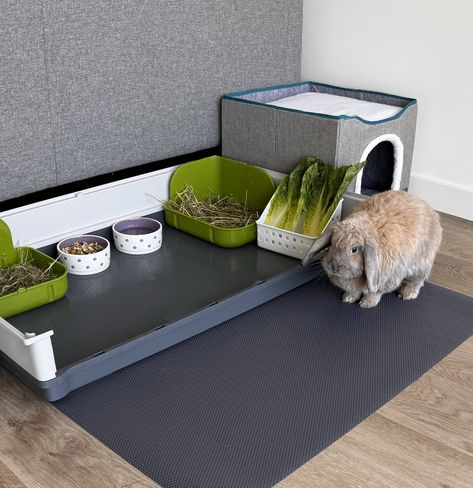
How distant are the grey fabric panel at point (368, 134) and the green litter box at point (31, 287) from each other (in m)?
1.00

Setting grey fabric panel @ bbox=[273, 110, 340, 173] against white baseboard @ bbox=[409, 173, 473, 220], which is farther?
white baseboard @ bbox=[409, 173, 473, 220]

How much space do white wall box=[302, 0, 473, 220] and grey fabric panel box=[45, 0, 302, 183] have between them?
21cm

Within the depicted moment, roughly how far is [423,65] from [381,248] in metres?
1.08

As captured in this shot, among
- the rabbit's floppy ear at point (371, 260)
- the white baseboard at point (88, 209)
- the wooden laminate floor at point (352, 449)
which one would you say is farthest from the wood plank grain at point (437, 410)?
the white baseboard at point (88, 209)

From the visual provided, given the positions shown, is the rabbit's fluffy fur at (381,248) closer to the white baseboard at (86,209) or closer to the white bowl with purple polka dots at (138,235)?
the white bowl with purple polka dots at (138,235)

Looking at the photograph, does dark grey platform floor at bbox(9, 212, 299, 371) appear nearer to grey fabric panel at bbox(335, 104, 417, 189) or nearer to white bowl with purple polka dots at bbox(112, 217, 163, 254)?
white bowl with purple polka dots at bbox(112, 217, 163, 254)

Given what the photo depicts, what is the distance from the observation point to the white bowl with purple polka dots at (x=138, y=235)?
213 cm

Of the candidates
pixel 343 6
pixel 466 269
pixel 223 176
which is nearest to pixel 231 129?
pixel 223 176

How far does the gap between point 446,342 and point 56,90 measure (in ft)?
4.58

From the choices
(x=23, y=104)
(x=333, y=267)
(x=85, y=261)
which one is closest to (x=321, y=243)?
(x=333, y=267)

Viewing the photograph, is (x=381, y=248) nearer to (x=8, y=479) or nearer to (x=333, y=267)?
(x=333, y=267)

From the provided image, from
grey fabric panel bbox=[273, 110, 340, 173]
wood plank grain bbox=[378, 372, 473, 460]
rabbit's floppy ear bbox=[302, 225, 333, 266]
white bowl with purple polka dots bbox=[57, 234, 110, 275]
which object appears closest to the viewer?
wood plank grain bbox=[378, 372, 473, 460]

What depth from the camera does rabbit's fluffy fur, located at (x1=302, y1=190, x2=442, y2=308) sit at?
1.77m

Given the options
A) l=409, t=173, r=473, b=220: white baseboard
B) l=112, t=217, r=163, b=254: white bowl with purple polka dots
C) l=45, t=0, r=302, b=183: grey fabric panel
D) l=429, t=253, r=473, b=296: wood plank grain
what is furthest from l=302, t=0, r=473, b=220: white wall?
l=112, t=217, r=163, b=254: white bowl with purple polka dots
